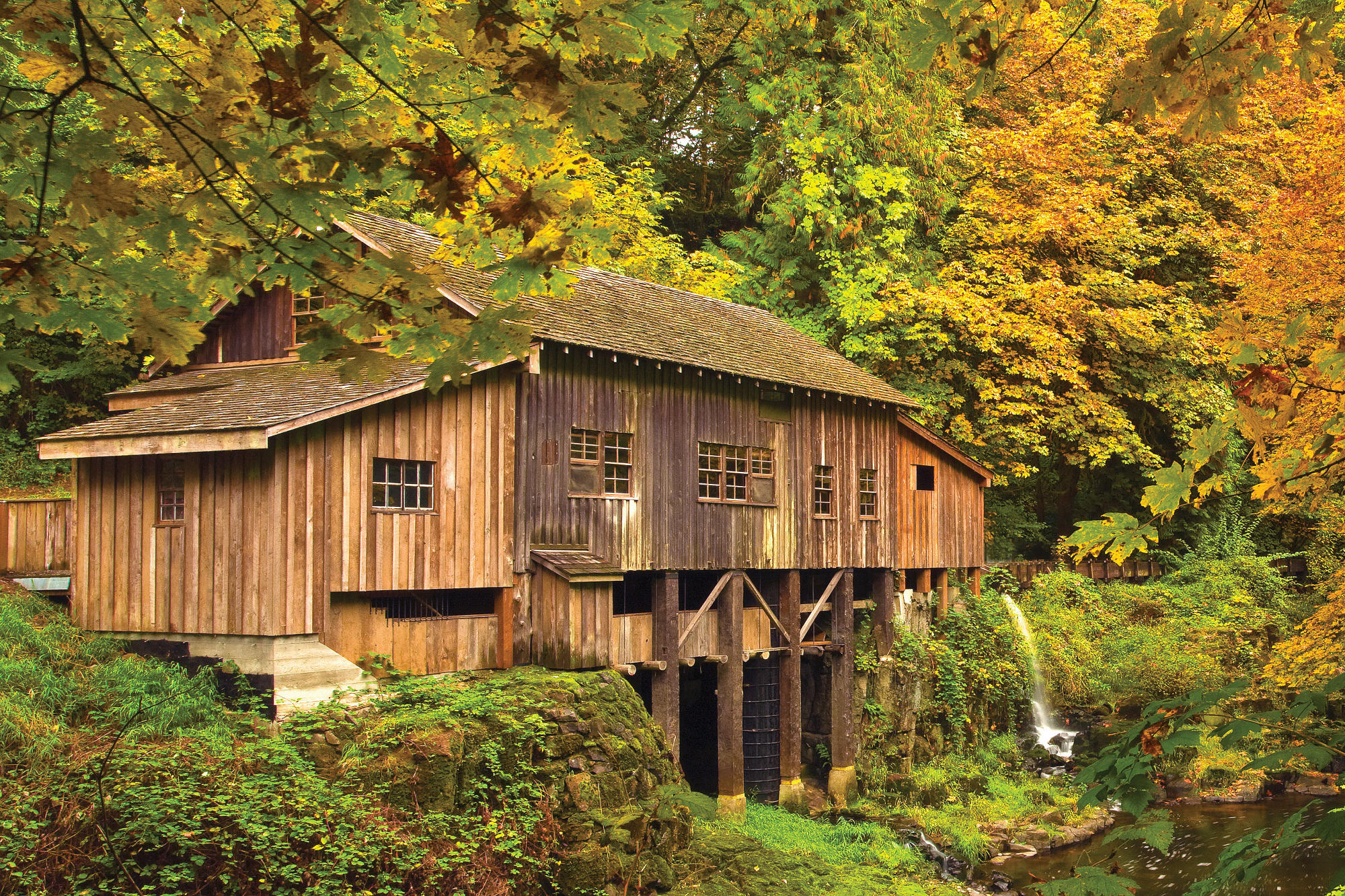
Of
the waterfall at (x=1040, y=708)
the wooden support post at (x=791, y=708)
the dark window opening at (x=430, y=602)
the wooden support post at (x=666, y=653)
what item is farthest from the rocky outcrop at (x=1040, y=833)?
the dark window opening at (x=430, y=602)

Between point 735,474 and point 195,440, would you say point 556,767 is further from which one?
point 735,474

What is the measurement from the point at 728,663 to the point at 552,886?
7.84 meters

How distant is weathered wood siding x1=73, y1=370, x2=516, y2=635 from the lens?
481 inches

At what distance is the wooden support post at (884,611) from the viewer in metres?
21.9

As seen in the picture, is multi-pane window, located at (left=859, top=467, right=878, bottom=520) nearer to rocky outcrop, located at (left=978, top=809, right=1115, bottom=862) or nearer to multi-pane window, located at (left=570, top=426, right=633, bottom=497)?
rocky outcrop, located at (left=978, top=809, right=1115, bottom=862)

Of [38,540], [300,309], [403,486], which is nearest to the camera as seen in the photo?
[403,486]

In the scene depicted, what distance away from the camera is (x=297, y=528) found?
1225cm

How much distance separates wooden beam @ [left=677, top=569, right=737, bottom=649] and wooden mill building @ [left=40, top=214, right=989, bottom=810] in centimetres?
4

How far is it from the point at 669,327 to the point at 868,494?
593cm

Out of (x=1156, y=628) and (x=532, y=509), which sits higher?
(x=532, y=509)

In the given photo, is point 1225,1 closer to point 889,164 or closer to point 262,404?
point 262,404

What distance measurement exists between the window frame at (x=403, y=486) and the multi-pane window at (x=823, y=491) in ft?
27.2

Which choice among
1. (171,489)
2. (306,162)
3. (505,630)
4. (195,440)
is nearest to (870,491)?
(505,630)

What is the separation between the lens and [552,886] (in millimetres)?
10398
